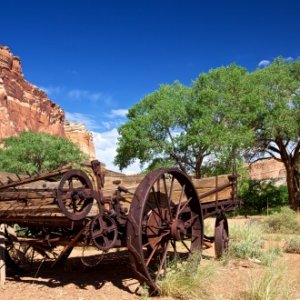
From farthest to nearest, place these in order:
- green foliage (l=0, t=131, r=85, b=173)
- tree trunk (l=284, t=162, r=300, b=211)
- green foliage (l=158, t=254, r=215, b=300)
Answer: green foliage (l=0, t=131, r=85, b=173)
tree trunk (l=284, t=162, r=300, b=211)
green foliage (l=158, t=254, r=215, b=300)

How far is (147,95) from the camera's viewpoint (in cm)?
2711

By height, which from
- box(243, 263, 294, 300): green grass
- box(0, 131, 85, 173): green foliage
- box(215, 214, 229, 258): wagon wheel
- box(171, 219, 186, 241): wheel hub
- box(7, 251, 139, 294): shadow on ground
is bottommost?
box(7, 251, 139, 294): shadow on ground

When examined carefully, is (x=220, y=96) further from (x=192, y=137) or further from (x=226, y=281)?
(x=226, y=281)

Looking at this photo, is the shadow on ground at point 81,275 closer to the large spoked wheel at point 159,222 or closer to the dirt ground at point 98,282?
the dirt ground at point 98,282

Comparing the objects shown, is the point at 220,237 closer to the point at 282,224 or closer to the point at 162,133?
the point at 282,224

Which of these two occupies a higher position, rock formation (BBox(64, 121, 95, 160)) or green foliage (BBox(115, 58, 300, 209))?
rock formation (BBox(64, 121, 95, 160))

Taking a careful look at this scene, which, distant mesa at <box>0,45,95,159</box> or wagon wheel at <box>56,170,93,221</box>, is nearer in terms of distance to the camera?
wagon wheel at <box>56,170,93,221</box>

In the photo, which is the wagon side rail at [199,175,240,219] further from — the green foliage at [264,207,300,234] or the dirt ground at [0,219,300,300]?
the green foliage at [264,207,300,234]

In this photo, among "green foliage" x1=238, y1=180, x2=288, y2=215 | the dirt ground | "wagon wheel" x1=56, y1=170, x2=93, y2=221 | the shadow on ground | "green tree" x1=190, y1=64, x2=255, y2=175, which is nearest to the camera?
"wagon wheel" x1=56, y1=170, x2=93, y2=221

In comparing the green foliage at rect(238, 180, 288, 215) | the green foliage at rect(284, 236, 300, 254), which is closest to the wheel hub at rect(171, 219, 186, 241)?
the green foliage at rect(284, 236, 300, 254)

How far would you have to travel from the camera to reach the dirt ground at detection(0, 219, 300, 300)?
17.5 ft

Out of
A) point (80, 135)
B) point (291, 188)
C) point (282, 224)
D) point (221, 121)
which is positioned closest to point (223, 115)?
point (221, 121)

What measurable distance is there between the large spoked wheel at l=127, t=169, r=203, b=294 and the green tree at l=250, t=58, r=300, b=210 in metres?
17.4

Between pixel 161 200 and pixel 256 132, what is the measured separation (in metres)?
19.5
